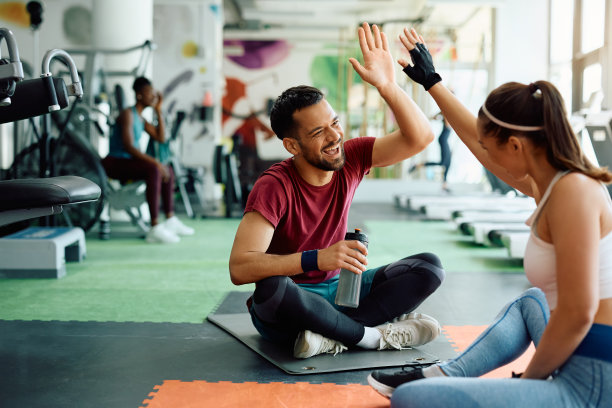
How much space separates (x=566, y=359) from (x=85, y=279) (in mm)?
3102

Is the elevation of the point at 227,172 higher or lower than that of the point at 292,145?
lower

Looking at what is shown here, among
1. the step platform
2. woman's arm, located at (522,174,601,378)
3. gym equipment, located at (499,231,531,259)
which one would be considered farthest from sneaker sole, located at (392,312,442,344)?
the step platform

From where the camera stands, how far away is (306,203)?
2.09 m

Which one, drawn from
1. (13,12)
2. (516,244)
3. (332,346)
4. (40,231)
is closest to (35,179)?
(332,346)

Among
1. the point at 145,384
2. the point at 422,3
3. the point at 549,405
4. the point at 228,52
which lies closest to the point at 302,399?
the point at 145,384

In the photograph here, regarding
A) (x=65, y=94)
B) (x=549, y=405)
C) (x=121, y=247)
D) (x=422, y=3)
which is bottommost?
(x=121, y=247)

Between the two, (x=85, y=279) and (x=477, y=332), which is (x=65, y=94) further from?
(x=477, y=332)

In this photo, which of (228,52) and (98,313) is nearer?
(98,313)

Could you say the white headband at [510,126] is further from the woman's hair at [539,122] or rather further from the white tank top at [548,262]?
the white tank top at [548,262]

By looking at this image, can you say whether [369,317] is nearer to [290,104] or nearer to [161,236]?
[290,104]

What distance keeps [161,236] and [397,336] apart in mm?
3469

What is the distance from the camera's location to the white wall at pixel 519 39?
33.1ft

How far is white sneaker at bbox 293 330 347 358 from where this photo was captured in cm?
207

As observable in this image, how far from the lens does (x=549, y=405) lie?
1.24 meters
